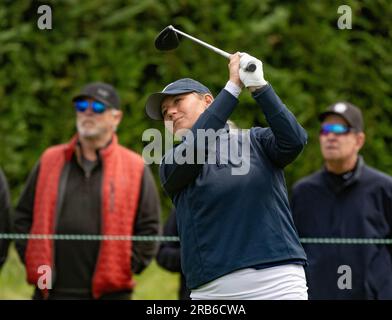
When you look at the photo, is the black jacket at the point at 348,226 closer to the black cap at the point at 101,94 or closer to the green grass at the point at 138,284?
the black cap at the point at 101,94

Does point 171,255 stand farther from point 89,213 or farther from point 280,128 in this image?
point 280,128

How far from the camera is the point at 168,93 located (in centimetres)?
561

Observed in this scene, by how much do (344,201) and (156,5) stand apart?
3.54 meters

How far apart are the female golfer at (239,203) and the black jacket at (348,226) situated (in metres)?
2.34

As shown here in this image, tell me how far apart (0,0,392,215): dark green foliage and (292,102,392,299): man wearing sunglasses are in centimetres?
270

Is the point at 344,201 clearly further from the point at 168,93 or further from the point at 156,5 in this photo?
the point at 156,5

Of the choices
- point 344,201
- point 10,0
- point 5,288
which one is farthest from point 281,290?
point 10,0

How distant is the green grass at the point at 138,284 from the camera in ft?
33.1

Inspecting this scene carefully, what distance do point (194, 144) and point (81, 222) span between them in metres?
3.08

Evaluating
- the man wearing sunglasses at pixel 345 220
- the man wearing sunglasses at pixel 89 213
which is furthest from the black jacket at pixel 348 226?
the man wearing sunglasses at pixel 89 213

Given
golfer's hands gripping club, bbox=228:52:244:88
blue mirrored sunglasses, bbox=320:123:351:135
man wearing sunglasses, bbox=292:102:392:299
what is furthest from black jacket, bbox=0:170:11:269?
golfer's hands gripping club, bbox=228:52:244:88

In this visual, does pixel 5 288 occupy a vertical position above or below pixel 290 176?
below

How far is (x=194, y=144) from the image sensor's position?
5379 millimetres
